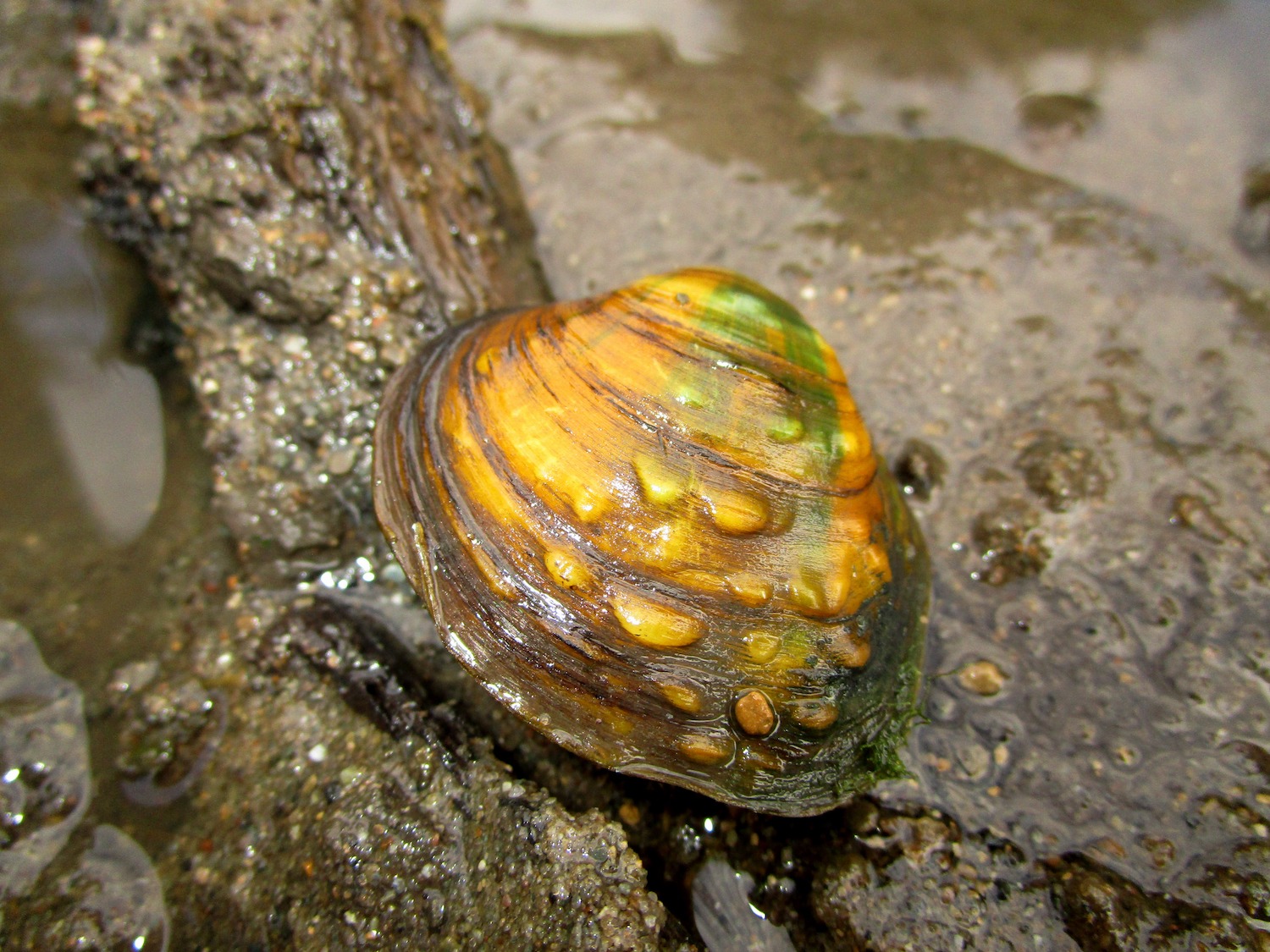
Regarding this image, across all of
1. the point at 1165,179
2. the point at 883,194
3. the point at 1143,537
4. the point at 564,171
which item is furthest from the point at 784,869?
the point at 1165,179

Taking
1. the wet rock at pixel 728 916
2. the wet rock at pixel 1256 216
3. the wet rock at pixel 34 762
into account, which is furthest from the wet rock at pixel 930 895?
the wet rock at pixel 1256 216

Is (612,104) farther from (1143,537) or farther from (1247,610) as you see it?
(1247,610)

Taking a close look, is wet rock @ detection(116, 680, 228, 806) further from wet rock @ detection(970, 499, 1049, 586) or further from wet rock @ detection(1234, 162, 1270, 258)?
wet rock @ detection(1234, 162, 1270, 258)

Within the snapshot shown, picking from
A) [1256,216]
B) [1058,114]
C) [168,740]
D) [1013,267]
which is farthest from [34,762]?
[1256,216]

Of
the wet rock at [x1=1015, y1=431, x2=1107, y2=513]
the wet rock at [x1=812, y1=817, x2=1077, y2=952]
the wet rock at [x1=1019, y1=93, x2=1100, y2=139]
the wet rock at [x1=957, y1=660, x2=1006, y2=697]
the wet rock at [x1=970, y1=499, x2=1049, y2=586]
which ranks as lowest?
the wet rock at [x1=812, y1=817, x2=1077, y2=952]

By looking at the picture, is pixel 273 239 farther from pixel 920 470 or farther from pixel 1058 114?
pixel 1058 114

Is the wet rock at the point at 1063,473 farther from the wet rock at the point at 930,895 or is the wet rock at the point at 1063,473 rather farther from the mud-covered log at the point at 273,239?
the mud-covered log at the point at 273,239

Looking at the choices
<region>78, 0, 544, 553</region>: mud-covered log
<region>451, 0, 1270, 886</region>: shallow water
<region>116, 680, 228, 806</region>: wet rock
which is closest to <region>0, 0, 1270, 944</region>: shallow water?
<region>451, 0, 1270, 886</region>: shallow water
